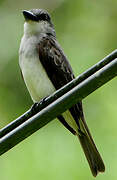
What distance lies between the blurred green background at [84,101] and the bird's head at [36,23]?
0.77 metres

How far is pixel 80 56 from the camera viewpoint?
6973 millimetres

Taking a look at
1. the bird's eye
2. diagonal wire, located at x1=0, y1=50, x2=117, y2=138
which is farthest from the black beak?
diagonal wire, located at x1=0, y1=50, x2=117, y2=138

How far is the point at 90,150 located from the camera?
5242 millimetres

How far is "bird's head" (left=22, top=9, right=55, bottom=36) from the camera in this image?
5859mm

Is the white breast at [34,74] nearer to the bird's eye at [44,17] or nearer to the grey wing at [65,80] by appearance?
the grey wing at [65,80]

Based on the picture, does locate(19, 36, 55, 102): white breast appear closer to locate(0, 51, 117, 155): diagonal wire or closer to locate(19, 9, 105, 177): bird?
locate(19, 9, 105, 177): bird

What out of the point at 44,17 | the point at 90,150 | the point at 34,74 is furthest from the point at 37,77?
the point at 44,17

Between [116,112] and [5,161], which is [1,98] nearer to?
[5,161]

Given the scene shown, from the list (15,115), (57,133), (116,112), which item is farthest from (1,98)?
(116,112)

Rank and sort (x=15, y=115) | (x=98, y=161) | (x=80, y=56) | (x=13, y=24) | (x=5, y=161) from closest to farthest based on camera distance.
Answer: (x=98, y=161) → (x=5, y=161) → (x=15, y=115) → (x=80, y=56) → (x=13, y=24)

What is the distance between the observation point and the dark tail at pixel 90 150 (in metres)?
5.10

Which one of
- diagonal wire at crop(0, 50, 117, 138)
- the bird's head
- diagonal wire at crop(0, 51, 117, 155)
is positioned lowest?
diagonal wire at crop(0, 51, 117, 155)

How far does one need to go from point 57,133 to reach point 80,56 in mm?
1166

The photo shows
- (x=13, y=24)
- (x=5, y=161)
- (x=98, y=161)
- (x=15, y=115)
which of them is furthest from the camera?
(x=13, y=24)
